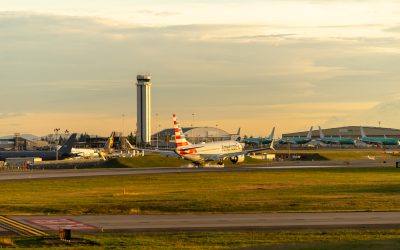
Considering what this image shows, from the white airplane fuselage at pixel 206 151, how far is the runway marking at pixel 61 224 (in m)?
82.8

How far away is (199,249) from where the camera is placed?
35.0 meters

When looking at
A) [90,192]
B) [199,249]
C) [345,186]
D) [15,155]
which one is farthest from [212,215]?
[15,155]

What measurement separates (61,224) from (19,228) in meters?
3.01

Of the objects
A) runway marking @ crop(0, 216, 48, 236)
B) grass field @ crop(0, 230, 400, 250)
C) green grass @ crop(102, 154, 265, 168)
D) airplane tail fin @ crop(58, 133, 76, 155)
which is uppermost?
airplane tail fin @ crop(58, 133, 76, 155)

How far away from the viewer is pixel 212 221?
1834 inches

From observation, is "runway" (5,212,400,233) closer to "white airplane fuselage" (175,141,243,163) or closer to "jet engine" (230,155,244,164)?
"white airplane fuselage" (175,141,243,163)

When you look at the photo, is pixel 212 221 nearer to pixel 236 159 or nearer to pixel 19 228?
pixel 19 228


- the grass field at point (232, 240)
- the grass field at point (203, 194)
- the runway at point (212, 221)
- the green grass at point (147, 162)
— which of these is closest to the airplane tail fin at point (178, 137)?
the green grass at point (147, 162)

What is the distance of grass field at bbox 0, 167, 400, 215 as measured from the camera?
54.9 m

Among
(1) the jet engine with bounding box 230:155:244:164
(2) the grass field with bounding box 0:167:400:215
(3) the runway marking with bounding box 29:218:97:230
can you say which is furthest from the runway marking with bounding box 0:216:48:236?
(1) the jet engine with bounding box 230:155:244:164

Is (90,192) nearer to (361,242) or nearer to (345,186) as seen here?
(345,186)

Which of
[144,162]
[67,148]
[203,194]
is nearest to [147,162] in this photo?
[144,162]

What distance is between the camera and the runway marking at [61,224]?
4366 cm

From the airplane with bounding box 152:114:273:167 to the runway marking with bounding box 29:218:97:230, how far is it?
82850mm
